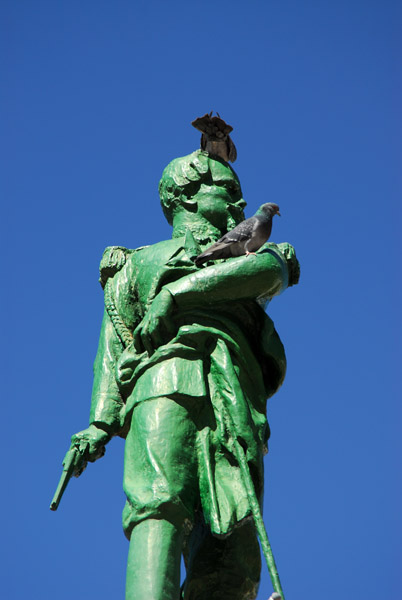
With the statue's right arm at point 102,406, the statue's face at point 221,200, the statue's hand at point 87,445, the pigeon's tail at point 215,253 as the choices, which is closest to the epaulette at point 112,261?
the statue's right arm at point 102,406

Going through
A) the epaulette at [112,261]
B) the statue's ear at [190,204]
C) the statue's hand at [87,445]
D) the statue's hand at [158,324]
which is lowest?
the statue's hand at [87,445]

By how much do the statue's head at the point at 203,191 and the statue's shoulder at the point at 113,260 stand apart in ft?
1.49

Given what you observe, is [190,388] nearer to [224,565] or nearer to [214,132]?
[224,565]

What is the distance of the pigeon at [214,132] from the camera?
945cm

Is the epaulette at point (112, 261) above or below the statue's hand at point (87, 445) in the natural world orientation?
above

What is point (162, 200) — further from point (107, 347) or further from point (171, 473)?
point (171, 473)

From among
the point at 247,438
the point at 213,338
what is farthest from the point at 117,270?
the point at 247,438

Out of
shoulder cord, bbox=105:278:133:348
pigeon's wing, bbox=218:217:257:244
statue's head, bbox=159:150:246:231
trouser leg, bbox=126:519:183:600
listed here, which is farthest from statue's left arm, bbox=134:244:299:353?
trouser leg, bbox=126:519:183:600

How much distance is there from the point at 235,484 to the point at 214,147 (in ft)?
9.80

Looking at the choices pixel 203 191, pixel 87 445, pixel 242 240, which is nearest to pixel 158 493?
pixel 87 445

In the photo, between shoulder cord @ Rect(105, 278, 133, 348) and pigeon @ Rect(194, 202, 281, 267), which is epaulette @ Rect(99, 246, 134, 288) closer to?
shoulder cord @ Rect(105, 278, 133, 348)

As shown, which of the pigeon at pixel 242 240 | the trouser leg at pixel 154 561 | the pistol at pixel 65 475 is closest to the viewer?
the trouser leg at pixel 154 561

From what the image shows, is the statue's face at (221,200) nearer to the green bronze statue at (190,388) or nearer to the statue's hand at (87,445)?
the green bronze statue at (190,388)

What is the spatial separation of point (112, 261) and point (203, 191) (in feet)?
3.03
